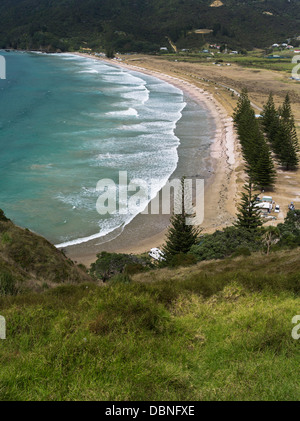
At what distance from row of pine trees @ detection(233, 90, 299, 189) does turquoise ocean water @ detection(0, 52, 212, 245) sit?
7.60 metres

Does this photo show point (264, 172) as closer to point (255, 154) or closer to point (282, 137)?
point (255, 154)

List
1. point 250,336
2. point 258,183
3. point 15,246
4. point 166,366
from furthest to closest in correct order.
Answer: point 258,183 < point 15,246 < point 250,336 < point 166,366

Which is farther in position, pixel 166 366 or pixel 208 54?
pixel 208 54

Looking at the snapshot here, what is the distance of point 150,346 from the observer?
22.6ft

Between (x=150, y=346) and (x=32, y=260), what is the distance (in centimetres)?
957

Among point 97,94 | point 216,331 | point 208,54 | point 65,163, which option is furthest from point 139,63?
point 216,331

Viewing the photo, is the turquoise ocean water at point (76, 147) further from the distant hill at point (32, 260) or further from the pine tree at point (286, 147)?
the pine tree at point (286, 147)

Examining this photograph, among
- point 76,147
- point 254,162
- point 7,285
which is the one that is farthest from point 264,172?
point 7,285

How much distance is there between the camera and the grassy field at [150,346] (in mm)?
5621
